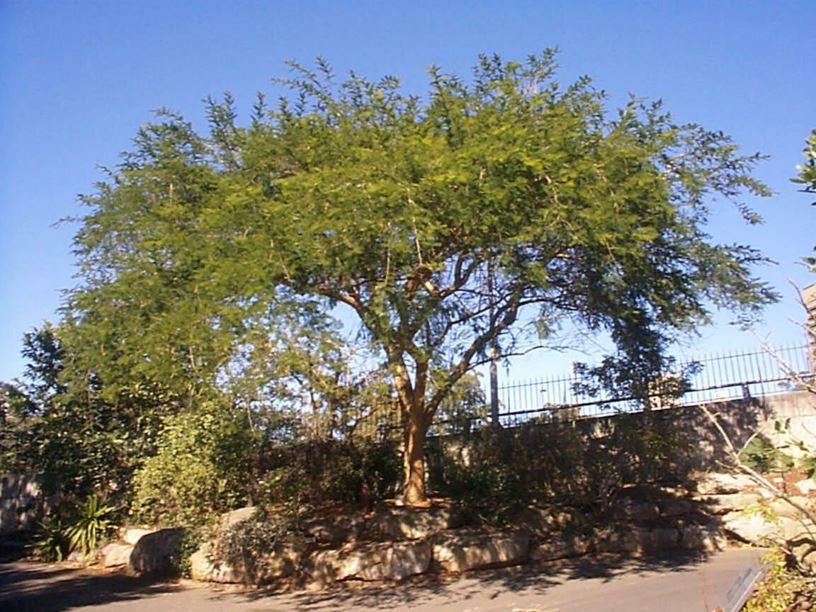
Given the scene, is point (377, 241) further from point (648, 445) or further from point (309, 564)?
point (648, 445)

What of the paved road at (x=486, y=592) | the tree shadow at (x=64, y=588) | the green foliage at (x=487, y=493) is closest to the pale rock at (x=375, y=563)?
the paved road at (x=486, y=592)

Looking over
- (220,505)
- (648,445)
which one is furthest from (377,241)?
(648,445)

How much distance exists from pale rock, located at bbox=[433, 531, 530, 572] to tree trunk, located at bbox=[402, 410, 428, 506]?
1276 mm

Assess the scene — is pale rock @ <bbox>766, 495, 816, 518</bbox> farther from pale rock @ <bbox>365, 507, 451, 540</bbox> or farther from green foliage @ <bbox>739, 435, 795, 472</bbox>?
pale rock @ <bbox>365, 507, 451, 540</bbox>

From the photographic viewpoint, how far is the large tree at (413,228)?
10305mm

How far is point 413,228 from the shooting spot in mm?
9984

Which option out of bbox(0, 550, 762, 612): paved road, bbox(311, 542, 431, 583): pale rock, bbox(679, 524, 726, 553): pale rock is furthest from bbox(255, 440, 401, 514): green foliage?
bbox(679, 524, 726, 553): pale rock

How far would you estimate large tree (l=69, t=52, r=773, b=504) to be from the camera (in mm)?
10305

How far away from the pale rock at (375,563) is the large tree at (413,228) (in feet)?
6.56

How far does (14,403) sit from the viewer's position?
62.3ft

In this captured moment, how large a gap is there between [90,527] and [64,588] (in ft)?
12.7

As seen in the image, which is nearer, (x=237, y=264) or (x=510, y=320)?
(x=237, y=264)

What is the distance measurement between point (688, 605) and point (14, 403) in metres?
16.3

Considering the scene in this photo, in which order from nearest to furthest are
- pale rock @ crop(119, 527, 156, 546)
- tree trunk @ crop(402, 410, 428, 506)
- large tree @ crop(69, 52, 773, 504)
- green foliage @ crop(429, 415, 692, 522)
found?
large tree @ crop(69, 52, 773, 504) → tree trunk @ crop(402, 410, 428, 506) → green foliage @ crop(429, 415, 692, 522) → pale rock @ crop(119, 527, 156, 546)
